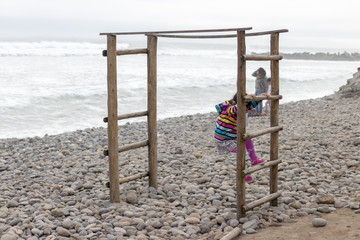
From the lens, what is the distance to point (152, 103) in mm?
5914

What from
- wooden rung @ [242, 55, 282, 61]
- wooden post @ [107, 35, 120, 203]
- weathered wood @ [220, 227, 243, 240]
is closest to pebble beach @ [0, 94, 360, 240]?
weathered wood @ [220, 227, 243, 240]

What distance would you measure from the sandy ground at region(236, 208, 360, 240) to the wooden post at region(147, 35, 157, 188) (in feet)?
6.09

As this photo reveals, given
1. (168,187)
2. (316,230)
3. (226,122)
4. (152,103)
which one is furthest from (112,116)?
(316,230)

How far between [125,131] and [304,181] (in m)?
5.81

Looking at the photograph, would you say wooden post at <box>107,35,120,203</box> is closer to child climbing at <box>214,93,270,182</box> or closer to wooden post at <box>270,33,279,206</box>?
child climbing at <box>214,93,270,182</box>

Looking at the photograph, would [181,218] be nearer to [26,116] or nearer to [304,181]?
[304,181]

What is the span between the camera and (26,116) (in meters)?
15.3

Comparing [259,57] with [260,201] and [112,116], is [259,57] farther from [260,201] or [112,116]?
[112,116]

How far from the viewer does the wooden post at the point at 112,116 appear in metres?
5.34

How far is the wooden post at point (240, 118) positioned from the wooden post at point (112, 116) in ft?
4.99

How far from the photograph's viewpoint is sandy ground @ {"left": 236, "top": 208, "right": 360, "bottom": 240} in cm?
458

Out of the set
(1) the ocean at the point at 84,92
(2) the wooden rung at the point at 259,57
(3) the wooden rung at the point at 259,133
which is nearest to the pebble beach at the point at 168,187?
(3) the wooden rung at the point at 259,133

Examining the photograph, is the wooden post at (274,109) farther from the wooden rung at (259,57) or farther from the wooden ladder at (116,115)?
the wooden ladder at (116,115)

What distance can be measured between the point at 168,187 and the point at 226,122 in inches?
48.3
